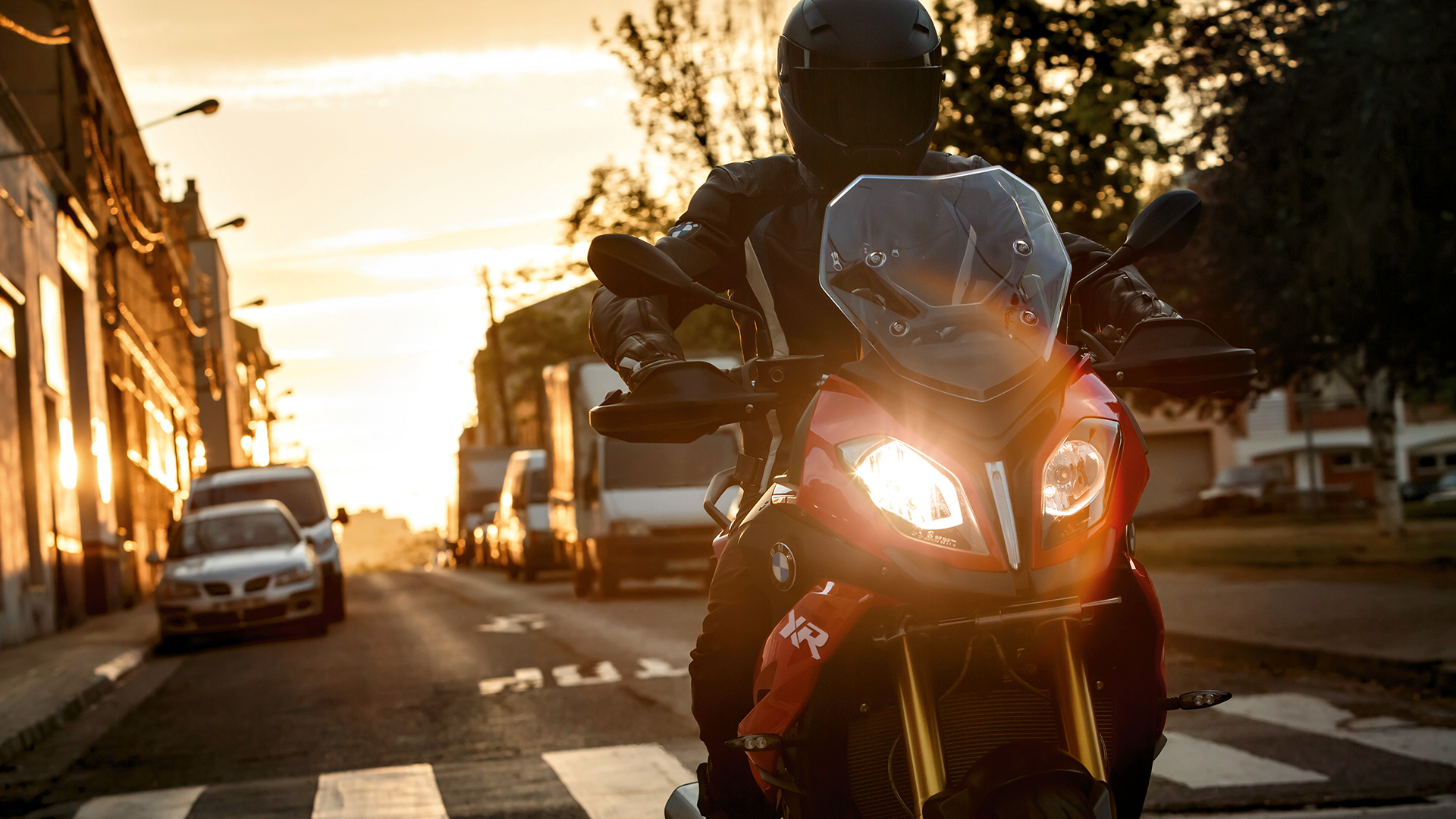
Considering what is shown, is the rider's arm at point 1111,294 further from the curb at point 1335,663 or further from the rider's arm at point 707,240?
the curb at point 1335,663

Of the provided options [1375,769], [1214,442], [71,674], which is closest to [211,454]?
[1214,442]

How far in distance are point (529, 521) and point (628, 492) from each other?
33.7 feet

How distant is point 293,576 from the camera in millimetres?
17312

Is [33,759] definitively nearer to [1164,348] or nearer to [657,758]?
[657,758]

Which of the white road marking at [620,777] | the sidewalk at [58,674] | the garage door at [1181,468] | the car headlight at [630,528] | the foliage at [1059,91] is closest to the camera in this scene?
the white road marking at [620,777]

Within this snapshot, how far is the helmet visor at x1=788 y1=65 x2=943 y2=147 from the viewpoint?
11.0 ft

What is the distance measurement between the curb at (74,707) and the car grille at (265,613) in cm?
106

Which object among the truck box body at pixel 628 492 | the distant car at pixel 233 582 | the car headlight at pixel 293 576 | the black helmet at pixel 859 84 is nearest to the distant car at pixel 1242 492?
the truck box body at pixel 628 492

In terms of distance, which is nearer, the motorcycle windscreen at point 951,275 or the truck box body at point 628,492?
the motorcycle windscreen at point 951,275

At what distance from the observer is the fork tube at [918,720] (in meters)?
2.58

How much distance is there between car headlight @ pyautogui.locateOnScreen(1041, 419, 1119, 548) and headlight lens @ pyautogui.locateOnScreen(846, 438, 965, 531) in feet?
0.49

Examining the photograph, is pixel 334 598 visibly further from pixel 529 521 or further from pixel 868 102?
pixel 868 102

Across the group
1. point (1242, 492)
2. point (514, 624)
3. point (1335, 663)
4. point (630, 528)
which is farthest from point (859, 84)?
point (1242, 492)

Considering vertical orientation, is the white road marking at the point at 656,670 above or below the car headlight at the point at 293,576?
below
